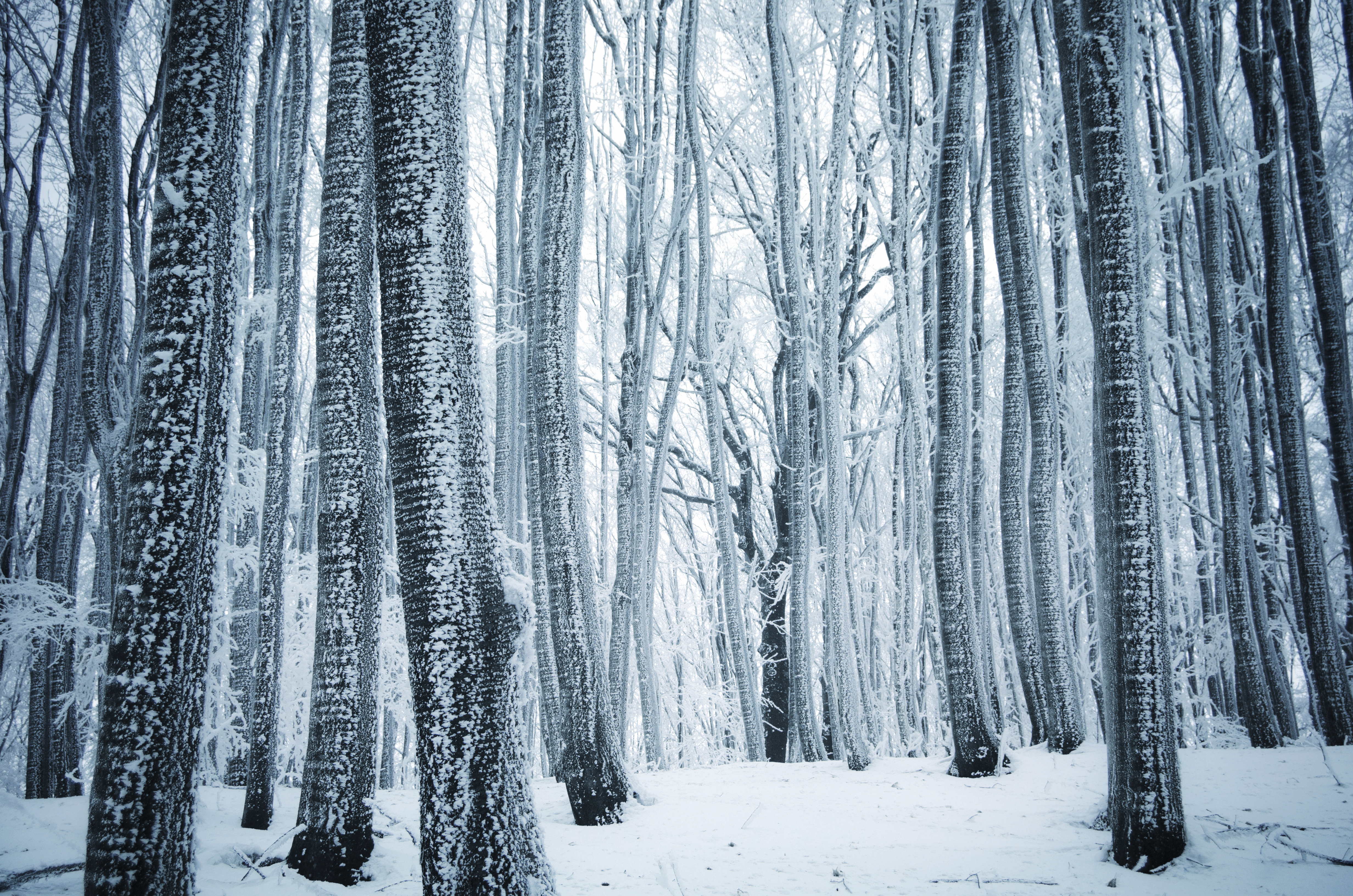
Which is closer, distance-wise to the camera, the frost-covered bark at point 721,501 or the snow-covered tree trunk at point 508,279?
the snow-covered tree trunk at point 508,279

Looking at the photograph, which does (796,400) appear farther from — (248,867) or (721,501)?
(248,867)

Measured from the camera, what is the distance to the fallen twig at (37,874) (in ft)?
10.8

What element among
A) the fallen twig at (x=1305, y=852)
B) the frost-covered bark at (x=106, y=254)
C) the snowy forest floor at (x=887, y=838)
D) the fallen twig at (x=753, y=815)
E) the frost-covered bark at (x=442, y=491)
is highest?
the frost-covered bark at (x=106, y=254)

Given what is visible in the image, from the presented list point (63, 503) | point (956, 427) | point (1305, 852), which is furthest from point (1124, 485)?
point (63, 503)

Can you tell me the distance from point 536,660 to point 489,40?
687 cm

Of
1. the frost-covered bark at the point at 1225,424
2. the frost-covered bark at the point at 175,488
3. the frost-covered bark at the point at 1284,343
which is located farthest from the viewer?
the frost-covered bark at the point at 1225,424

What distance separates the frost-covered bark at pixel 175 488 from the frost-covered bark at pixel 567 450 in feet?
6.53

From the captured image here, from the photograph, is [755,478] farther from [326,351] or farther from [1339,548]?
[1339,548]

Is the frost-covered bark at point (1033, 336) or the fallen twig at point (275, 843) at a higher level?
the frost-covered bark at point (1033, 336)

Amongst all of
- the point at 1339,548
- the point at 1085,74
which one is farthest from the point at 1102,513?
the point at 1339,548

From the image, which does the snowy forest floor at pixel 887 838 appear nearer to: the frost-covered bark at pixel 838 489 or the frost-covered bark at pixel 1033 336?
the frost-covered bark at pixel 1033 336

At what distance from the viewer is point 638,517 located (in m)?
6.59

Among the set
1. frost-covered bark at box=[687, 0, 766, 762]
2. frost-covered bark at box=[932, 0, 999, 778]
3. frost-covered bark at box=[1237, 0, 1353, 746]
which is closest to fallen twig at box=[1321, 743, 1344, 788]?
frost-covered bark at box=[1237, 0, 1353, 746]

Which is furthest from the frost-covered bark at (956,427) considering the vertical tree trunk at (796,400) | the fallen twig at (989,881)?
the fallen twig at (989,881)
